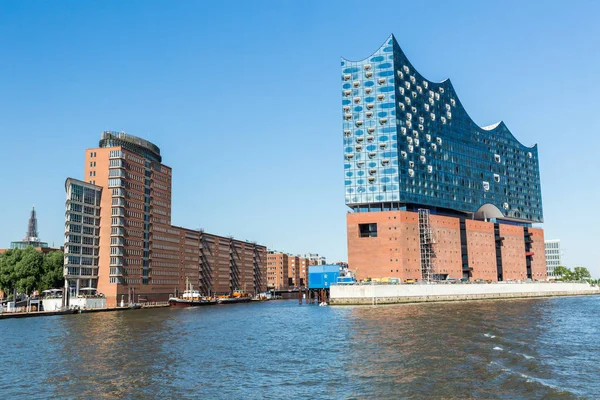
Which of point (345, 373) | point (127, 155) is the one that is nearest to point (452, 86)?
point (127, 155)

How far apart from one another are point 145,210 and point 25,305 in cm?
4481

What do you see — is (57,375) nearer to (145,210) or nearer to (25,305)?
(25,305)


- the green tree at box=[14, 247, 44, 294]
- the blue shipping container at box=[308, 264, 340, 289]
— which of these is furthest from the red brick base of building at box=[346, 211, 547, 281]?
the green tree at box=[14, 247, 44, 294]

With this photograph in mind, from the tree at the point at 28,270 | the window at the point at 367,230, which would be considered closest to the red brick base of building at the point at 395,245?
the window at the point at 367,230

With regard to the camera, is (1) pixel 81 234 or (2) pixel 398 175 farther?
(2) pixel 398 175

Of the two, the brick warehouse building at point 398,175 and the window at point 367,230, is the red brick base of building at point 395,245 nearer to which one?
the window at point 367,230

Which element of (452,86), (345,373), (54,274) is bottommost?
(345,373)

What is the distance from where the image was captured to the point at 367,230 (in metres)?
163

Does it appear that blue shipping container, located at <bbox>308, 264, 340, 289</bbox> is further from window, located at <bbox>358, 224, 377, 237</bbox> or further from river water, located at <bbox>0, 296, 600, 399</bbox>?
river water, located at <bbox>0, 296, 600, 399</bbox>

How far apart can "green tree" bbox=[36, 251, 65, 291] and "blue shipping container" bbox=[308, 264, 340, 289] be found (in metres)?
70.0

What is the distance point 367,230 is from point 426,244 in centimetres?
1792

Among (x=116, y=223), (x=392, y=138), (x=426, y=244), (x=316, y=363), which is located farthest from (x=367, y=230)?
(x=316, y=363)

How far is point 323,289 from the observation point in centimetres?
17275

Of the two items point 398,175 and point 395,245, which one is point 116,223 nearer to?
point 395,245
